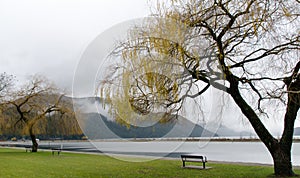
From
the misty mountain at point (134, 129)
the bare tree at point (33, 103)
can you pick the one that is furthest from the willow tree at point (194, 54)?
the bare tree at point (33, 103)

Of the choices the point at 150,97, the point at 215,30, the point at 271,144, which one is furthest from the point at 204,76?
the point at 271,144

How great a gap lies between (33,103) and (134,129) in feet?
70.2

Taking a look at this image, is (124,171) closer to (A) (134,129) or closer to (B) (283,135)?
(B) (283,135)

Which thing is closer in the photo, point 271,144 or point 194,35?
point 194,35

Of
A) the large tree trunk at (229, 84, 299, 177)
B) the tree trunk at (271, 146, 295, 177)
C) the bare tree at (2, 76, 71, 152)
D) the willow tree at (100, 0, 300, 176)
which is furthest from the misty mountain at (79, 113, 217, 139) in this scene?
the bare tree at (2, 76, 71, 152)

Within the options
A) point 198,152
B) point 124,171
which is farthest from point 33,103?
point 198,152

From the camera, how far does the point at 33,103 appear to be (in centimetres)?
2603

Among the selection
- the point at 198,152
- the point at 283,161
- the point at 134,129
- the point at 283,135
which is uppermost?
the point at 134,129

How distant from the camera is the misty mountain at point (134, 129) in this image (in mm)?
6149

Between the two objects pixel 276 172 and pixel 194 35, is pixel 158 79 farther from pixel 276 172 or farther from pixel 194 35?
pixel 276 172

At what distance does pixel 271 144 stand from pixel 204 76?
3826mm

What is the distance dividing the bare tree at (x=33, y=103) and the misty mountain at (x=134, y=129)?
64.6 ft

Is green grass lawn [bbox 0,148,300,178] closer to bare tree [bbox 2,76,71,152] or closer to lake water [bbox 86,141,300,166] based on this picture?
lake water [bbox 86,141,300,166]

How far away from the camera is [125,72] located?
577cm
